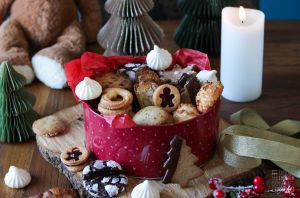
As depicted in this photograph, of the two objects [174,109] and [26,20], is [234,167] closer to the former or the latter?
[174,109]

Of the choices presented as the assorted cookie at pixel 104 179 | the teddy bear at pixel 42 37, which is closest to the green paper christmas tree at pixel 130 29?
the teddy bear at pixel 42 37

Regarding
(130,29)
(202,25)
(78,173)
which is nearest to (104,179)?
(78,173)

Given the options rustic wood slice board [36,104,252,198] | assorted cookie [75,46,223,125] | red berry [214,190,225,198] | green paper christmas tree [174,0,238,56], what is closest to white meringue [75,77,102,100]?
assorted cookie [75,46,223,125]

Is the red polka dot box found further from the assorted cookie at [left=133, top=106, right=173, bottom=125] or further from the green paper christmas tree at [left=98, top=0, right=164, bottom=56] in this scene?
the green paper christmas tree at [left=98, top=0, right=164, bottom=56]

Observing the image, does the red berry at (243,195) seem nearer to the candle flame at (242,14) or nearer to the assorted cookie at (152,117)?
the assorted cookie at (152,117)

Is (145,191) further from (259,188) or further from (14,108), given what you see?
(14,108)

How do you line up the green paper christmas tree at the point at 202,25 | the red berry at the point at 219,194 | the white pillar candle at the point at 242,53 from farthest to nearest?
the green paper christmas tree at the point at 202,25 < the white pillar candle at the point at 242,53 < the red berry at the point at 219,194

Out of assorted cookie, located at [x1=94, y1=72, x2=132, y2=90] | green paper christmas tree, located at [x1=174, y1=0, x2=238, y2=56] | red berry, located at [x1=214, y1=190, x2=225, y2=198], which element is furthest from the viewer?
green paper christmas tree, located at [x1=174, y1=0, x2=238, y2=56]
